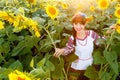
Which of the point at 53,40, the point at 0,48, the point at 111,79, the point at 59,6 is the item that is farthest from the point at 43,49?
the point at 59,6

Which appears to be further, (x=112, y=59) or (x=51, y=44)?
(x=51, y=44)

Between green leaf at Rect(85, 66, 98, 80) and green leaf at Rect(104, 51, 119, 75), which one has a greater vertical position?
green leaf at Rect(104, 51, 119, 75)

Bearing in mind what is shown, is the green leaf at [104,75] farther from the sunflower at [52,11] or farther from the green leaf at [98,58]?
the sunflower at [52,11]

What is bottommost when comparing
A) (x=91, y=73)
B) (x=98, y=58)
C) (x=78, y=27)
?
(x=91, y=73)

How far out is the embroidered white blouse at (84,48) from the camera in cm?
221

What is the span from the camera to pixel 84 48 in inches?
86.8

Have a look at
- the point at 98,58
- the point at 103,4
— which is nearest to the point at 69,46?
the point at 98,58

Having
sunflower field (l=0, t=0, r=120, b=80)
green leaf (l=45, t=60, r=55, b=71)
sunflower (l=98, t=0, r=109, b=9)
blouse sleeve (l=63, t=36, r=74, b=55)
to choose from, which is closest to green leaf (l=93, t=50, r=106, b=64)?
sunflower field (l=0, t=0, r=120, b=80)

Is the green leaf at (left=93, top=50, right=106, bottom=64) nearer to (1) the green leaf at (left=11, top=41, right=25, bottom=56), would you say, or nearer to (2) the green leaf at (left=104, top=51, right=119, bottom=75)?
(2) the green leaf at (left=104, top=51, right=119, bottom=75)

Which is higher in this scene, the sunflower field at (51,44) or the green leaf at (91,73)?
the sunflower field at (51,44)

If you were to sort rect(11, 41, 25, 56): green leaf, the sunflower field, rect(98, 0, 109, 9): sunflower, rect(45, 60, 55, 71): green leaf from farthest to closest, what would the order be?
rect(98, 0, 109, 9): sunflower, rect(11, 41, 25, 56): green leaf, the sunflower field, rect(45, 60, 55, 71): green leaf

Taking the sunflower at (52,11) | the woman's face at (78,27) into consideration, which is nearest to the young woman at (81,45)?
the woman's face at (78,27)

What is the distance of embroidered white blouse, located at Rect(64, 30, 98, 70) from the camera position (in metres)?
2.21

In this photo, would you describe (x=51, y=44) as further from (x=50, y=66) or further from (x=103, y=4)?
(x=103, y=4)
